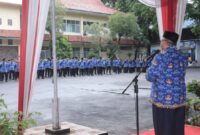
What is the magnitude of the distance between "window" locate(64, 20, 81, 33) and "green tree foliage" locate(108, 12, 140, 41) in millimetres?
4271

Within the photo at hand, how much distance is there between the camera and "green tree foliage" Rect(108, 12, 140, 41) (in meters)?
28.2

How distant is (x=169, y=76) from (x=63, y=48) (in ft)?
76.9

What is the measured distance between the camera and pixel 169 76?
415 centimetres

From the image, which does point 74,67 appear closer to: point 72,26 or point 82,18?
point 72,26

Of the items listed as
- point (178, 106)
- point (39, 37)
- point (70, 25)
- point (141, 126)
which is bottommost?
point (141, 126)

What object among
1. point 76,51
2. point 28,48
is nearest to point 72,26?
point 76,51

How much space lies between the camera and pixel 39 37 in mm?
4766

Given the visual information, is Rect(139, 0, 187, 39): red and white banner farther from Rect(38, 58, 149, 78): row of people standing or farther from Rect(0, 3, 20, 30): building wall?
Rect(0, 3, 20, 30): building wall

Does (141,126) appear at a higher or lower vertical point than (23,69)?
lower

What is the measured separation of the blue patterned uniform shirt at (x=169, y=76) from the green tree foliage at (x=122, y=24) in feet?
79.4

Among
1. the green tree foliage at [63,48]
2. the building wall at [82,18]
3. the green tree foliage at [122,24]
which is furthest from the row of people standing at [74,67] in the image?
the building wall at [82,18]

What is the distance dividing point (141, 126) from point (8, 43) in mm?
21594

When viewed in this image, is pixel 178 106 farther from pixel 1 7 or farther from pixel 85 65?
pixel 1 7

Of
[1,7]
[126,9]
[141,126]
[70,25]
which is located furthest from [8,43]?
[141,126]
